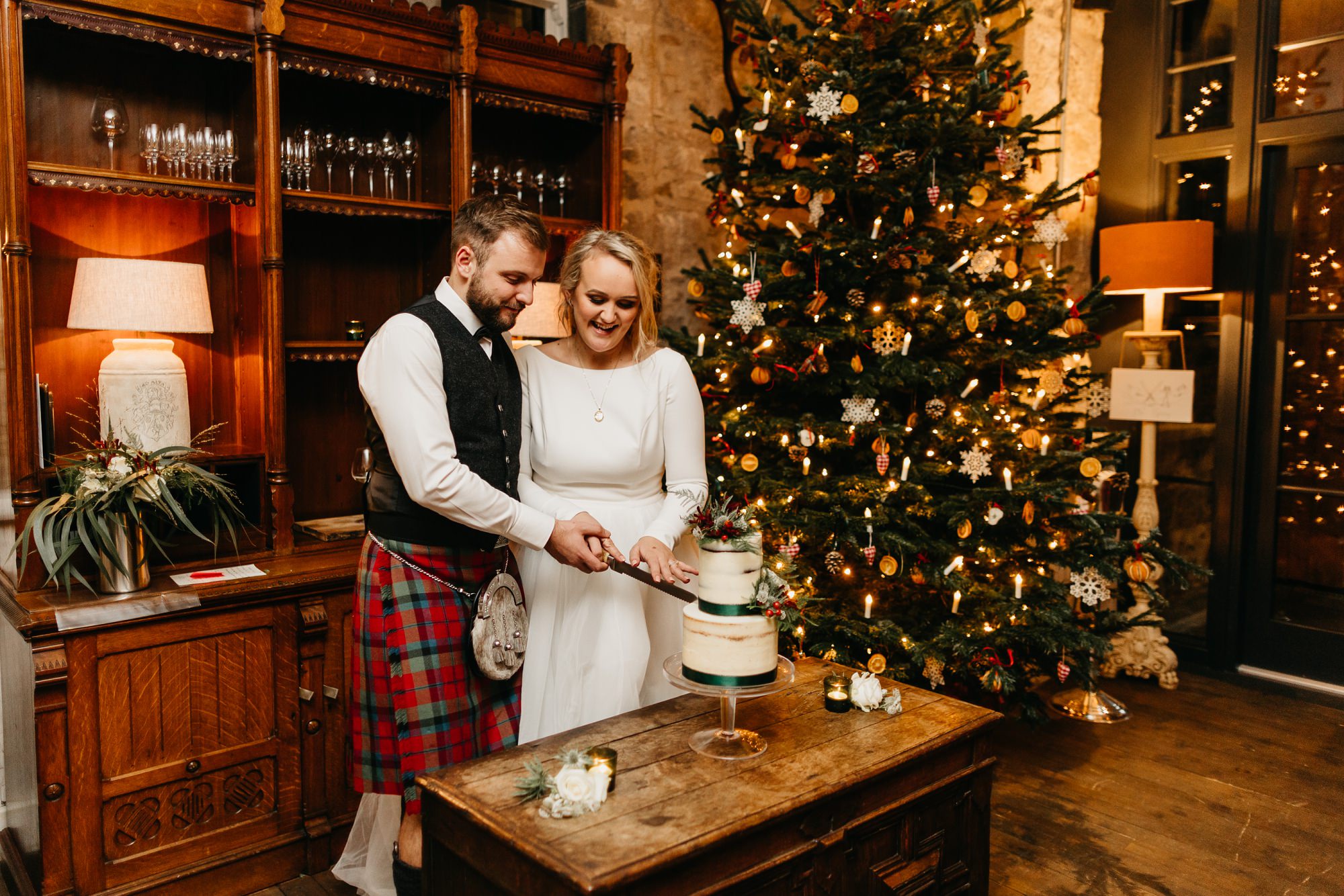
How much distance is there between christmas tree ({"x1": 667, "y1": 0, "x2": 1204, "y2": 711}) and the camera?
3100 mm

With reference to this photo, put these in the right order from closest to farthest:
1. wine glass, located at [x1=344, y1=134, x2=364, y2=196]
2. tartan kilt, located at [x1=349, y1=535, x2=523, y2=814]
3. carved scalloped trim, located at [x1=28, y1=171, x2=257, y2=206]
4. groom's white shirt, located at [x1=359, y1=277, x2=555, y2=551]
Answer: groom's white shirt, located at [x1=359, y1=277, x2=555, y2=551], tartan kilt, located at [x1=349, y1=535, x2=523, y2=814], carved scalloped trim, located at [x1=28, y1=171, x2=257, y2=206], wine glass, located at [x1=344, y1=134, x2=364, y2=196]

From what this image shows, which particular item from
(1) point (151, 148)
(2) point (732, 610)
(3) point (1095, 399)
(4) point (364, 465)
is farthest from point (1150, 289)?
(1) point (151, 148)

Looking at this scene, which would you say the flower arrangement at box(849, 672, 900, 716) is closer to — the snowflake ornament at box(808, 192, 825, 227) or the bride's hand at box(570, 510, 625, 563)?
the bride's hand at box(570, 510, 625, 563)

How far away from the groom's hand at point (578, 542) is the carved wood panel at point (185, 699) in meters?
1.01

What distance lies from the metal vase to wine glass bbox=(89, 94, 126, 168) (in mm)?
1150

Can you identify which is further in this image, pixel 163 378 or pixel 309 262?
pixel 309 262

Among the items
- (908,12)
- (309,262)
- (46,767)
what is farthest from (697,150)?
(46,767)

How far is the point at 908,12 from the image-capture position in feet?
10.3

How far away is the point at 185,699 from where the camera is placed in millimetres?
2391

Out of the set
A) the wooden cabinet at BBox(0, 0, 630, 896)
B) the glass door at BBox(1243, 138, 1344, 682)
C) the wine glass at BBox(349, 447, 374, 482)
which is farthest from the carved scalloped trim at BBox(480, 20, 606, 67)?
the glass door at BBox(1243, 138, 1344, 682)

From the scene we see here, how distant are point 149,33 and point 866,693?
2.49 metres

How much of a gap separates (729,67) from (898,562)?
2462 millimetres

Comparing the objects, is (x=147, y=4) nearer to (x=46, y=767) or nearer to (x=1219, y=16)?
(x=46, y=767)

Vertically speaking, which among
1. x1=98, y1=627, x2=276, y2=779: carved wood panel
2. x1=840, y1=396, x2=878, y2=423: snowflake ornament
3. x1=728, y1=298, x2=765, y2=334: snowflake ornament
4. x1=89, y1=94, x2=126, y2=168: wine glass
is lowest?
x1=98, y1=627, x2=276, y2=779: carved wood panel
